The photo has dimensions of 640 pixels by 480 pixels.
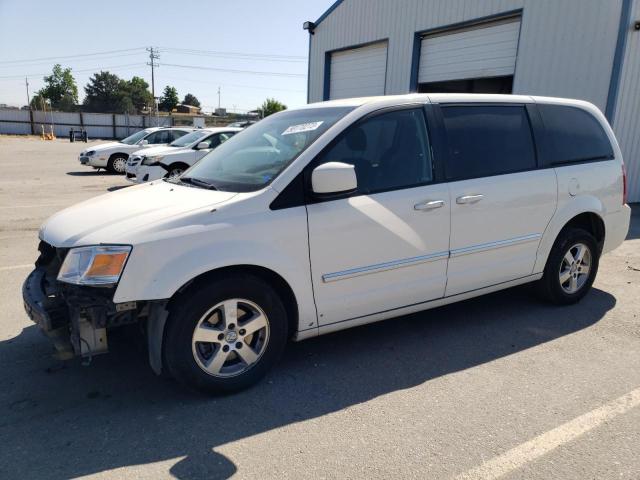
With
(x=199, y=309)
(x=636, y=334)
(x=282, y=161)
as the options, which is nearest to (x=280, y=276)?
(x=199, y=309)

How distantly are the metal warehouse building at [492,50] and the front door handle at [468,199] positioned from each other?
8.01 m

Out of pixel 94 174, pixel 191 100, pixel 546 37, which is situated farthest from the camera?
pixel 191 100

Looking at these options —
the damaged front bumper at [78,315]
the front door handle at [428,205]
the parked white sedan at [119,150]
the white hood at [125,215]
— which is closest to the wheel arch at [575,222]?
the front door handle at [428,205]

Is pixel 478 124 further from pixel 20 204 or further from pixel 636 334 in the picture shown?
pixel 20 204

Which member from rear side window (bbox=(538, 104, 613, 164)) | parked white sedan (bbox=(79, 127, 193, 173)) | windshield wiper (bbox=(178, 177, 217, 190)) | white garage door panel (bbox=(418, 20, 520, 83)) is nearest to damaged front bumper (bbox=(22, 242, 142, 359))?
windshield wiper (bbox=(178, 177, 217, 190))

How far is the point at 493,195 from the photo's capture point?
3869 millimetres

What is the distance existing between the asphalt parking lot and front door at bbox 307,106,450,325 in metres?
0.51

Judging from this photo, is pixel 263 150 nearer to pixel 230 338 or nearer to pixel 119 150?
pixel 230 338

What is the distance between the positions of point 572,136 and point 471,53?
888 centimetres

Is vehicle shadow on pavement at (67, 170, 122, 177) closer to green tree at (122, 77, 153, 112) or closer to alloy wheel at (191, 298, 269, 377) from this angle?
alloy wheel at (191, 298, 269, 377)

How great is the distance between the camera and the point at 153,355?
2.93 meters

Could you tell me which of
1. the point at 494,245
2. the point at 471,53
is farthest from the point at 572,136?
the point at 471,53

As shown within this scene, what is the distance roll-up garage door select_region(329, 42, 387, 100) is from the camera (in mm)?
14984

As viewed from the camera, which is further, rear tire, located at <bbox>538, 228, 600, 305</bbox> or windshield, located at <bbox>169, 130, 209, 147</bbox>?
windshield, located at <bbox>169, 130, 209, 147</bbox>
